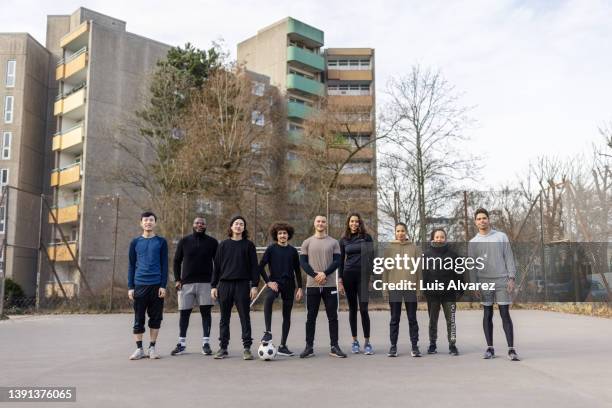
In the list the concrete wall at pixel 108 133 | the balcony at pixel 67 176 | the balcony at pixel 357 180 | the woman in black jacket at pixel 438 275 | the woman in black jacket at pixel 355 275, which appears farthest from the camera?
the balcony at pixel 67 176

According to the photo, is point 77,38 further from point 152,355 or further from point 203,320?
point 152,355

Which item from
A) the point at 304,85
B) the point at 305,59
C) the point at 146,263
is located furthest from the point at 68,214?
the point at 146,263

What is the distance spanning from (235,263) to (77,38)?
32.0 metres

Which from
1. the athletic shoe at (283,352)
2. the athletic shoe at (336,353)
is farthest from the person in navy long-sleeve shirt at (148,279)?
the athletic shoe at (336,353)

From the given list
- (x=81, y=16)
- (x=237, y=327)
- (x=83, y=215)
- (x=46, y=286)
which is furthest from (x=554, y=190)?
(x=81, y=16)

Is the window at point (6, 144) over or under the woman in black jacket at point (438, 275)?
over

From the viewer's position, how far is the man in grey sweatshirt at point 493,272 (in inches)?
278

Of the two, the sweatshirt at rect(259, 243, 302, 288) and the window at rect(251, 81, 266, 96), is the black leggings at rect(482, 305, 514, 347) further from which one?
the window at rect(251, 81, 266, 96)

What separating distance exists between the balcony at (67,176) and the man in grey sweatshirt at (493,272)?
30.0 m

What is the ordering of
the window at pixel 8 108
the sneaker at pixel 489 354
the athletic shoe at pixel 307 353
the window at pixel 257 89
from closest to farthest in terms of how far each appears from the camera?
the sneaker at pixel 489 354 < the athletic shoe at pixel 307 353 < the window at pixel 257 89 < the window at pixel 8 108

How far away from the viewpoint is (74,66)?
33531mm

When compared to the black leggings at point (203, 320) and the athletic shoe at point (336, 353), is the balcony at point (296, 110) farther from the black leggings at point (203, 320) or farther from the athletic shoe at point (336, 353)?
the athletic shoe at point (336, 353)

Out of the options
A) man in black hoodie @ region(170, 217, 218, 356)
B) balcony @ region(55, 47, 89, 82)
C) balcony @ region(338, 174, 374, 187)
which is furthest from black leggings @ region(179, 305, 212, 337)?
balcony @ region(55, 47, 89, 82)

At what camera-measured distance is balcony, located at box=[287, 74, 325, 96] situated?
4591 centimetres
